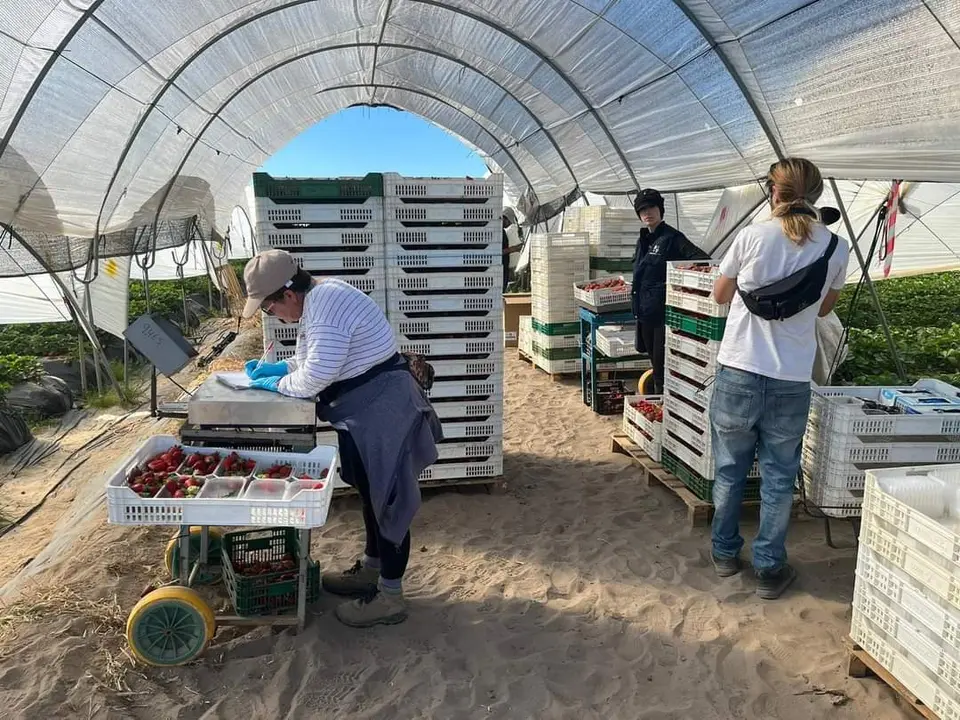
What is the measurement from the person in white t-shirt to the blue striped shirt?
1829mm

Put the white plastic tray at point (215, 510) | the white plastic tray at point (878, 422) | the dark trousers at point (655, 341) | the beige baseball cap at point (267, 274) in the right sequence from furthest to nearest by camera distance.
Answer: the dark trousers at point (655, 341)
the white plastic tray at point (878, 422)
the beige baseball cap at point (267, 274)
the white plastic tray at point (215, 510)

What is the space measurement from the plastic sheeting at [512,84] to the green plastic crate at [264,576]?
4416 mm

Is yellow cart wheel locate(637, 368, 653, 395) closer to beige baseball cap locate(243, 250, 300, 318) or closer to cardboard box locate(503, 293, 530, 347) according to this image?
beige baseball cap locate(243, 250, 300, 318)

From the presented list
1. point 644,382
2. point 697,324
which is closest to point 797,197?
point 697,324

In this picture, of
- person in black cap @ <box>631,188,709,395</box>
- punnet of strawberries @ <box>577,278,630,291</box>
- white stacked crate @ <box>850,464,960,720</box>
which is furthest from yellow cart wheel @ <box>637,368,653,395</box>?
white stacked crate @ <box>850,464,960,720</box>

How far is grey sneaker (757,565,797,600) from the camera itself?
12.3ft

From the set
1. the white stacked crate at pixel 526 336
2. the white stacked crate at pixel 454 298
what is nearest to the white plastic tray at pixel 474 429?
the white stacked crate at pixel 454 298

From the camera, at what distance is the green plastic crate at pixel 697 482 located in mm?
4715

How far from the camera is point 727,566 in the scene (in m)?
4.02

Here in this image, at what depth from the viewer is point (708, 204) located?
8.80m

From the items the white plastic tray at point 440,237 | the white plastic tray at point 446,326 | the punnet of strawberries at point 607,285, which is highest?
the white plastic tray at point 440,237

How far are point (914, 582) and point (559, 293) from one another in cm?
643

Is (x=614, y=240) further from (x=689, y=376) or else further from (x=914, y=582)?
(x=914, y=582)

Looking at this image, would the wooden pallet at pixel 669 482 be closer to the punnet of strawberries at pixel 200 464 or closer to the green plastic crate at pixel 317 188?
the green plastic crate at pixel 317 188
